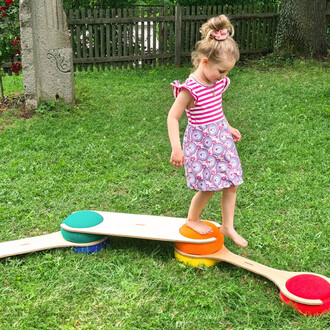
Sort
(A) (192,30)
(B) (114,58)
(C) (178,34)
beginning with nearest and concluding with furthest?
(B) (114,58) → (C) (178,34) → (A) (192,30)

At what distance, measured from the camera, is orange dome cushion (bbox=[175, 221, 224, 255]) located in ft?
10.1

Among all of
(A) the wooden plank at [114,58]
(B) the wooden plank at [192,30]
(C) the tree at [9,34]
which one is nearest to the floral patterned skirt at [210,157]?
(C) the tree at [9,34]

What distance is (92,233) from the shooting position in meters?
3.18

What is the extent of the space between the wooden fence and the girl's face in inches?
301

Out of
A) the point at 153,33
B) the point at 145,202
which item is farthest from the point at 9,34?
the point at 145,202

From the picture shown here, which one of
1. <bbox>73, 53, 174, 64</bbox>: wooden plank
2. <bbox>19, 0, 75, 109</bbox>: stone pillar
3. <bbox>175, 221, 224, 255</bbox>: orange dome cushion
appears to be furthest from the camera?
<bbox>73, 53, 174, 64</bbox>: wooden plank

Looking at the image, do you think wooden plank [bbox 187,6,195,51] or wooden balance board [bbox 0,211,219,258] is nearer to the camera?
wooden balance board [bbox 0,211,219,258]

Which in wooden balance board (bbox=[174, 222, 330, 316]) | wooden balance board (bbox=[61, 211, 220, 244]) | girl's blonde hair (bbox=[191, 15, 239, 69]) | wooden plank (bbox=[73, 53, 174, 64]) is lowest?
wooden balance board (bbox=[174, 222, 330, 316])

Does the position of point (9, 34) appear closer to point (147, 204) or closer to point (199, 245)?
point (147, 204)

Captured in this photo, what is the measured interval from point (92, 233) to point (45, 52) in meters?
4.41

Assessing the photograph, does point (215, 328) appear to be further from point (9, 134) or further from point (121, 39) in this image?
point (121, 39)

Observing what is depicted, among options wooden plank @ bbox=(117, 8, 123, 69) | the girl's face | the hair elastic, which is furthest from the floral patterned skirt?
wooden plank @ bbox=(117, 8, 123, 69)

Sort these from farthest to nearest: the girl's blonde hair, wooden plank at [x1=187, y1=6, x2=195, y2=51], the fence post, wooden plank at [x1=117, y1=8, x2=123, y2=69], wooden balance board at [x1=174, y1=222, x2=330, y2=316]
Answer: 1. wooden plank at [x1=187, y1=6, x2=195, y2=51]
2. the fence post
3. wooden plank at [x1=117, y1=8, x2=123, y2=69]
4. the girl's blonde hair
5. wooden balance board at [x1=174, y1=222, x2=330, y2=316]

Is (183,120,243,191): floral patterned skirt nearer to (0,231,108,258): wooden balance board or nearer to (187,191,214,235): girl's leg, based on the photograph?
(187,191,214,235): girl's leg
